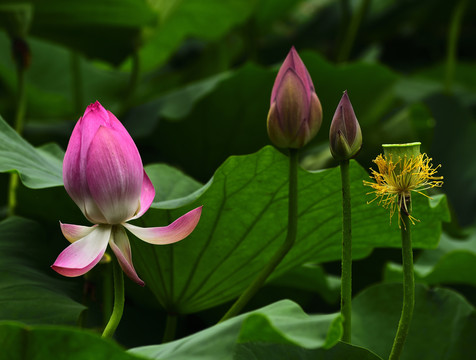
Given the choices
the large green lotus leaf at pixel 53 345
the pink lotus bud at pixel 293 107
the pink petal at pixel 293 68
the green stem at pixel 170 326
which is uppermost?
the pink petal at pixel 293 68

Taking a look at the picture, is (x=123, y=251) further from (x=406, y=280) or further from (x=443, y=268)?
(x=443, y=268)

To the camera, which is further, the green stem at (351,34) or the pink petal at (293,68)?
the green stem at (351,34)

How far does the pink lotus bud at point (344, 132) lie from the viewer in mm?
515

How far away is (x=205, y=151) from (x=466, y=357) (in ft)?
2.27

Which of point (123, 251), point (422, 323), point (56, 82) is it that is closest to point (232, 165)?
point (123, 251)

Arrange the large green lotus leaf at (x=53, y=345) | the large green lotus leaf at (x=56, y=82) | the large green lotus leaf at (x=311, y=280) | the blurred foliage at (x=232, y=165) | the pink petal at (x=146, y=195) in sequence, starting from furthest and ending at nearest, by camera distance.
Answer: the large green lotus leaf at (x=56, y=82), the large green lotus leaf at (x=311, y=280), the blurred foliage at (x=232, y=165), the pink petal at (x=146, y=195), the large green lotus leaf at (x=53, y=345)

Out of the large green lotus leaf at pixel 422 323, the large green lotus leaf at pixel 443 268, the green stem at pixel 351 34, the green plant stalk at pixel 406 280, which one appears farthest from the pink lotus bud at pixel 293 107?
the green stem at pixel 351 34

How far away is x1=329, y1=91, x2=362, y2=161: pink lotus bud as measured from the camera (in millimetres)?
515

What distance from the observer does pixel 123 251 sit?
511 millimetres

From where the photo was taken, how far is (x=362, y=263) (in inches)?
47.1

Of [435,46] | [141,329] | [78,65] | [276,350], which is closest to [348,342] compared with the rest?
[276,350]

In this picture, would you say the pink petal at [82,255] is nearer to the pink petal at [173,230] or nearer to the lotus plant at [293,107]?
the pink petal at [173,230]

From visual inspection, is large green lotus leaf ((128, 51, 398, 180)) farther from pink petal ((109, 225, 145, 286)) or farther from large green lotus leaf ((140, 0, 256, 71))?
pink petal ((109, 225, 145, 286))

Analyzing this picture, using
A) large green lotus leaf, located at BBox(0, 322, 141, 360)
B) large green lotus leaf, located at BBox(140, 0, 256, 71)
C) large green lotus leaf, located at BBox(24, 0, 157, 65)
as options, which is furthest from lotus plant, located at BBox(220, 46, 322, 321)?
large green lotus leaf, located at BBox(140, 0, 256, 71)
